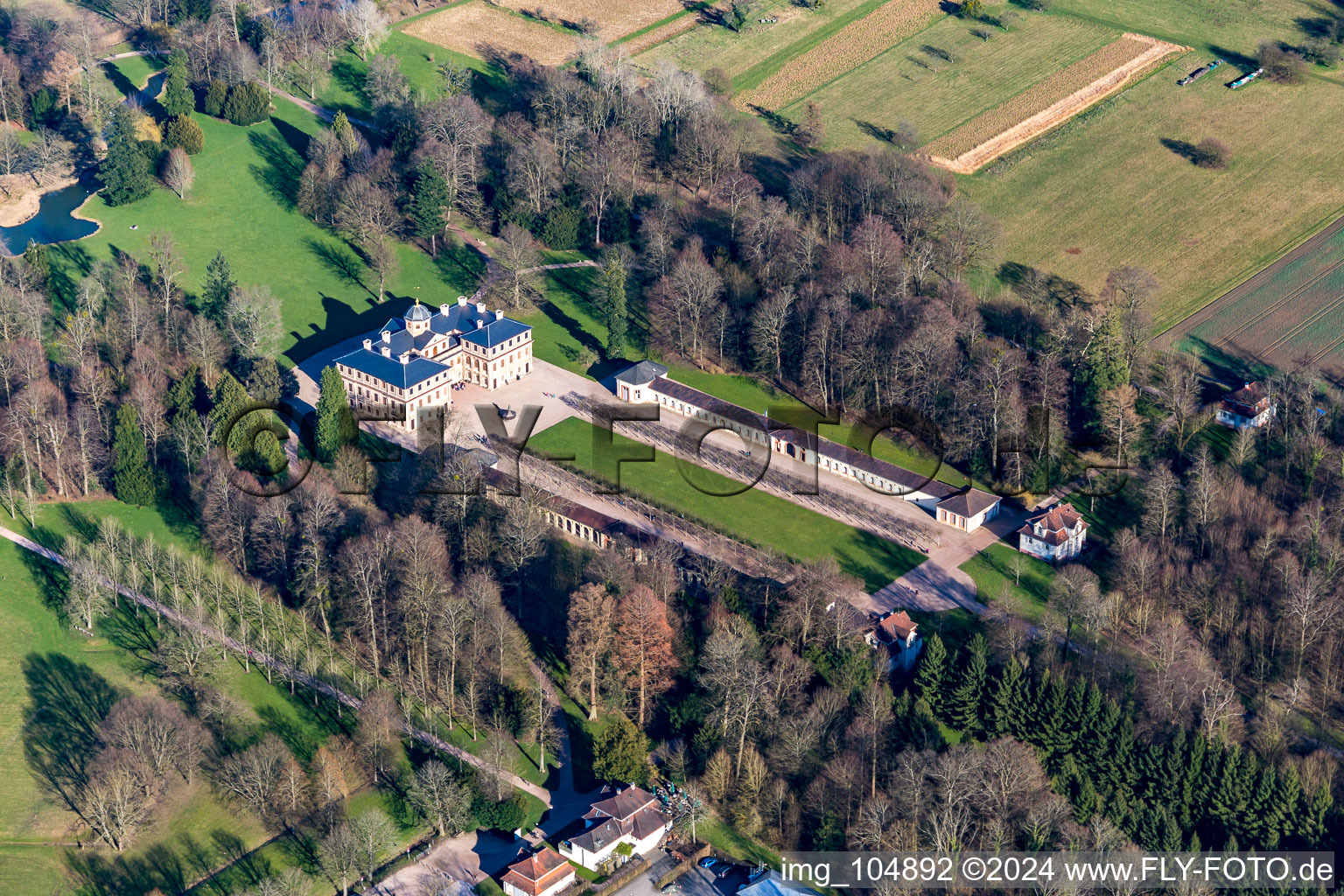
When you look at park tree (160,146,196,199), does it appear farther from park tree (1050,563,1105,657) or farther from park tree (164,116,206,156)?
park tree (1050,563,1105,657)

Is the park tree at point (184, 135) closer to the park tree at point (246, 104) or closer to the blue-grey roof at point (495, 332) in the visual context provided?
the park tree at point (246, 104)

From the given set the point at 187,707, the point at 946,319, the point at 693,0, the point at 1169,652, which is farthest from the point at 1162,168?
the point at 187,707

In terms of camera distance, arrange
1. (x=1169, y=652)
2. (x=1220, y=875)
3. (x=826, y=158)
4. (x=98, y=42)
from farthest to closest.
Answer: (x=98, y=42)
(x=826, y=158)
(x=1169, y=652)
(x=1220, y=875)

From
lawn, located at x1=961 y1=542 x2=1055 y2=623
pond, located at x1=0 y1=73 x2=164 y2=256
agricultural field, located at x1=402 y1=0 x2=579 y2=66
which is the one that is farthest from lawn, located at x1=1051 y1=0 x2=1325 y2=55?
pond, located at x1=0 y1=73 x2=164 y2=256

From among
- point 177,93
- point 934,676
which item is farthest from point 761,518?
point 177,93

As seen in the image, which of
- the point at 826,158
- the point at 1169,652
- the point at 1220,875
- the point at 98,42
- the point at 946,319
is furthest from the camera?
the point at 98,42

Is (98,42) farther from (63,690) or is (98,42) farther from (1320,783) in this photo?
(1320,783)

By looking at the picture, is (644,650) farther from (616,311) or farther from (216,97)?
(216,97)
